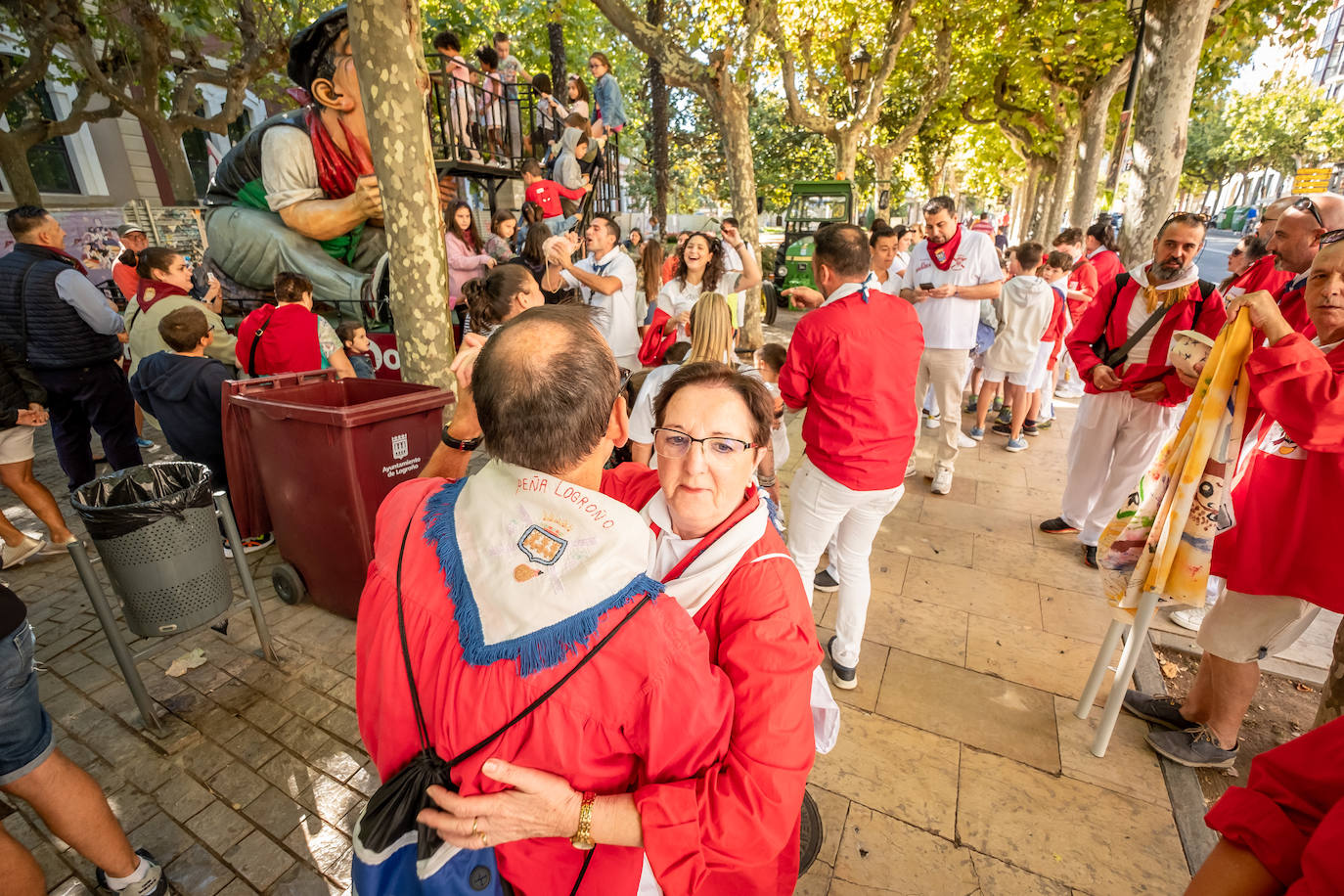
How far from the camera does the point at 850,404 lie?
2764 millimetres

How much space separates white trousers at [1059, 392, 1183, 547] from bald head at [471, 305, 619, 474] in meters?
3.74

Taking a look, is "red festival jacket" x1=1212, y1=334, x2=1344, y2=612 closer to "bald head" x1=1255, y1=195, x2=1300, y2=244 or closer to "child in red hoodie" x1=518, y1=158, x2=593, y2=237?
"bald head" x1=1255, y1=195, x2=1300, y2=244

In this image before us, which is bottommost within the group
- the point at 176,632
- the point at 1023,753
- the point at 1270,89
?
the point at 1023,753

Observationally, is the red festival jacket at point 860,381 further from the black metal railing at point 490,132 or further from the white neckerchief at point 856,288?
the black metal railing at point 490,132

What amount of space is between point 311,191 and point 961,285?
572 centimetres

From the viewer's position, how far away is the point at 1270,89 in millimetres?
44781

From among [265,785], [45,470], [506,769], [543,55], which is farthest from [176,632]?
[543,55]

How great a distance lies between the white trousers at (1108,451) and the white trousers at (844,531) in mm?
1773

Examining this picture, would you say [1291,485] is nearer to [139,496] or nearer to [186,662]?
[139,496]

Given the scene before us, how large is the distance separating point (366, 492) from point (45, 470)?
5120 mm

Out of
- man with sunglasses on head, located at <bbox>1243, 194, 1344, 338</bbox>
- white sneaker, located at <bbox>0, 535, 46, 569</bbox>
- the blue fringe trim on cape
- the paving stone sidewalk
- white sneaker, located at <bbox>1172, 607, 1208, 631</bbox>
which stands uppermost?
man with sunglasses on head, located at <bbox>1243, 194, 1344, 338</bbox>

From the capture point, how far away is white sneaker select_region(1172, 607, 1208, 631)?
11.6ft

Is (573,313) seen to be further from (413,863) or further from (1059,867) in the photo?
(1059,867)

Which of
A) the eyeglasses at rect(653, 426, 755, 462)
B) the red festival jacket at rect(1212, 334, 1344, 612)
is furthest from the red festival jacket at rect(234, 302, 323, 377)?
the red festival jacket at rect(1212, 334, 1344, 612)
